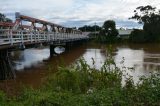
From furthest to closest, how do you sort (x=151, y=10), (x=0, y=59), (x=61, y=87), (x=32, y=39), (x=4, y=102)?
1. (x=151, y=10)
2. (x=32, y=39)
3. (x=0, y=59)
4. (x=61, y=87)
5. (x=4, y=102)

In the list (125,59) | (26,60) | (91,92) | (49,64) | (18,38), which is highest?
(18,38)

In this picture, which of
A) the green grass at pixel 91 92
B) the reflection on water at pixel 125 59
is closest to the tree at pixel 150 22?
the reflection on water at pixel 125 59

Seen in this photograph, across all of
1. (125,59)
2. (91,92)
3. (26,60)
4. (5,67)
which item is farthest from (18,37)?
(125,59)

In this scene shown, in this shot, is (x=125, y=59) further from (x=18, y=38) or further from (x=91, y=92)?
(x=91, y=92)

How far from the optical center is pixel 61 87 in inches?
471

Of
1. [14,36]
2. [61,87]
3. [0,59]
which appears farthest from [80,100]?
[14,36]

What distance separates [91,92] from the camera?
33.4 feet

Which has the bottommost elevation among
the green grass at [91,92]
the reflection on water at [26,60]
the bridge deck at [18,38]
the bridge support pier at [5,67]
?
the reflection on water at [26,60]

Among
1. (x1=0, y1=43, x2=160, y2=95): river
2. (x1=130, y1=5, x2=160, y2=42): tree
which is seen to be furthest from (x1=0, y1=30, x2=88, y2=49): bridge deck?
(x1=130, y1=5, x2=160, y2=42): tree

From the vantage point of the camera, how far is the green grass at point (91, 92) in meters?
8.52

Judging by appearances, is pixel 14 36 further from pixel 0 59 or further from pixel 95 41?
pixel 95 41

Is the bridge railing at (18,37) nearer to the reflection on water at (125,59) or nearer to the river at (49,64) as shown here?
the river at (49,64)

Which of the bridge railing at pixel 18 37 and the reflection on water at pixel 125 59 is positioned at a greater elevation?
the bridge railing at pixel 18 37

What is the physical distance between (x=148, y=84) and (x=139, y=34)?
72.6 metres
